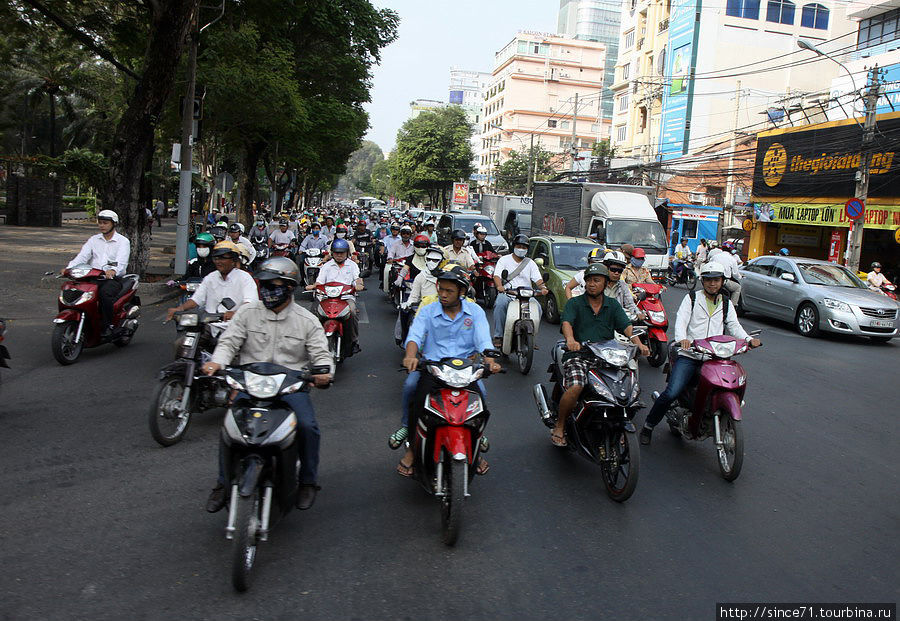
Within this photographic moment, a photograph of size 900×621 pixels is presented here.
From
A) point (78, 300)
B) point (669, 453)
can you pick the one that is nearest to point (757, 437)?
point (669, 453)

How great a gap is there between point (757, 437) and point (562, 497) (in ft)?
9.81

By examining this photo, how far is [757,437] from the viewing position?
7.48 m

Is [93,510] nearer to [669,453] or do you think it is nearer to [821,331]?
[669,453]

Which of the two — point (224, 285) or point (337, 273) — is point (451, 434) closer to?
point (224, 285)

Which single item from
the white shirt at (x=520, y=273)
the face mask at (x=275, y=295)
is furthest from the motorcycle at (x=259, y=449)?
the white shirt at (x=520, y=273)

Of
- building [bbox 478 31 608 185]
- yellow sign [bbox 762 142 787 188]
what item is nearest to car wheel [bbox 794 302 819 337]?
yellow sign [bbox 762 142 787 188]

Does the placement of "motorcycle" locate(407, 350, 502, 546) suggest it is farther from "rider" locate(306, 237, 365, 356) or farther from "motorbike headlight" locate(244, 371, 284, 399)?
"rider" locate(306, 237, 365, 356)

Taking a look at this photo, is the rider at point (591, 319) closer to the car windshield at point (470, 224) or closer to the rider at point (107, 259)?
the rider at point (107, 259)

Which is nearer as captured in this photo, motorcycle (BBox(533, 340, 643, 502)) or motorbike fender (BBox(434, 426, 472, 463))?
motorbike fender (BBox(434, 426, 472, 463))

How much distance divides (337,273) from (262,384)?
5.74 m

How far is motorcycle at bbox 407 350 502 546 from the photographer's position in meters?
4.40

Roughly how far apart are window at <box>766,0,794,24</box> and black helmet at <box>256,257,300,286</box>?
59.1 m

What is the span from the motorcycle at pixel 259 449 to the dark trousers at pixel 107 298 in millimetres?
5857

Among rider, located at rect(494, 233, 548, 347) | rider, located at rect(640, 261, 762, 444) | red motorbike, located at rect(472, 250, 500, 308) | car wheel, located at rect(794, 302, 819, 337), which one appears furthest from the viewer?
red motorbike, located at rect(472, 250, 500, 308)
